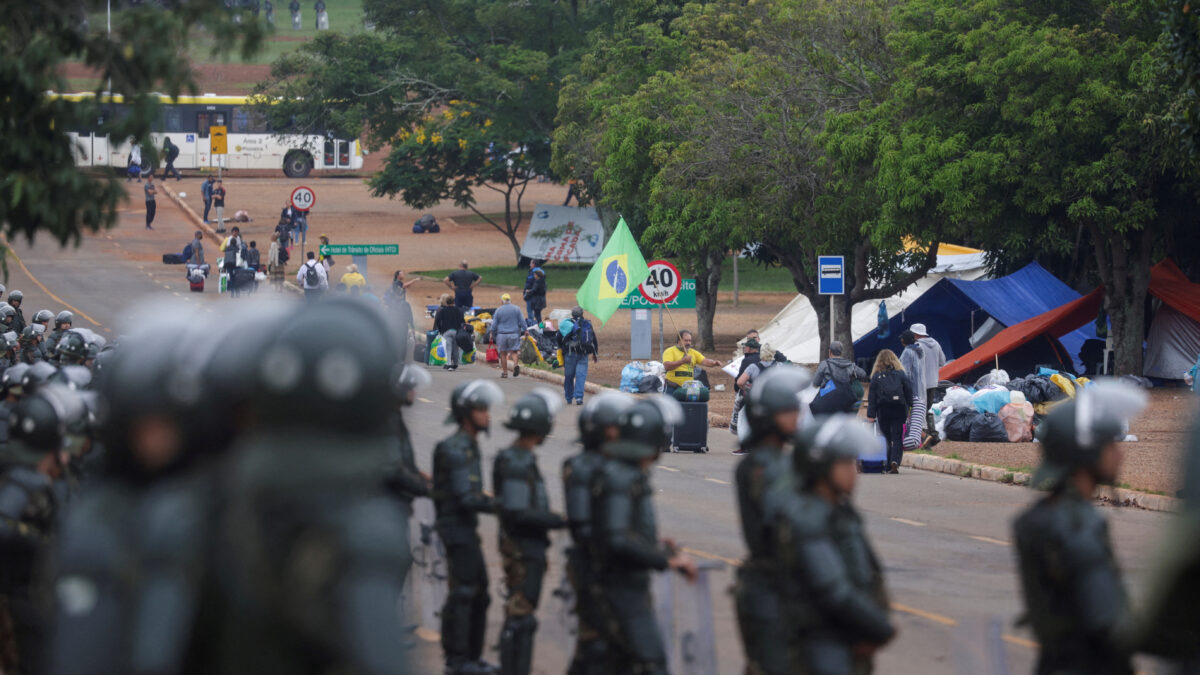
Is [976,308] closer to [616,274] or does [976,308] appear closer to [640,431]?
[616,274]

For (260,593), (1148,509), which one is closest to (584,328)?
(1148,509)

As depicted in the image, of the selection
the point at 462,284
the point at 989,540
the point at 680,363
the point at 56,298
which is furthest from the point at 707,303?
the point at 989,540

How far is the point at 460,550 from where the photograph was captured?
7.68 m

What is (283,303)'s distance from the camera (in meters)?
3.41

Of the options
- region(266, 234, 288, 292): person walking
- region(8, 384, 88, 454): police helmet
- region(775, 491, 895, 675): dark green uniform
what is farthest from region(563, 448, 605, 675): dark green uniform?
region(266, 234, 288, 292): person walking

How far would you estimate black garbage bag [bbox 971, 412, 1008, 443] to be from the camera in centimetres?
1967

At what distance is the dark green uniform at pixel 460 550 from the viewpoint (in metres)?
7.63

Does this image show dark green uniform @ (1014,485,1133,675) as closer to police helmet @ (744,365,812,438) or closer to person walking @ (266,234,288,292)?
police helmet @ (744,365,812,438)

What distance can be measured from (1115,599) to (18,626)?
14.3 ft

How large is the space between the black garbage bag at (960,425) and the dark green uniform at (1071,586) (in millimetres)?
15142

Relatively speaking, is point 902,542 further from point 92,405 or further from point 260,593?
point 260,593

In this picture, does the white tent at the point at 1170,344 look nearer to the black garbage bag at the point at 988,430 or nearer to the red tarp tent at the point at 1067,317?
the red tarp tent at the point at 1067,317

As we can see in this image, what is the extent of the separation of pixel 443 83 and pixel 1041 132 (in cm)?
2527

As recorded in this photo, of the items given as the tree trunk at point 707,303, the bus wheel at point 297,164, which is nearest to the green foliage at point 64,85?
the tree trunk at point 707,303
